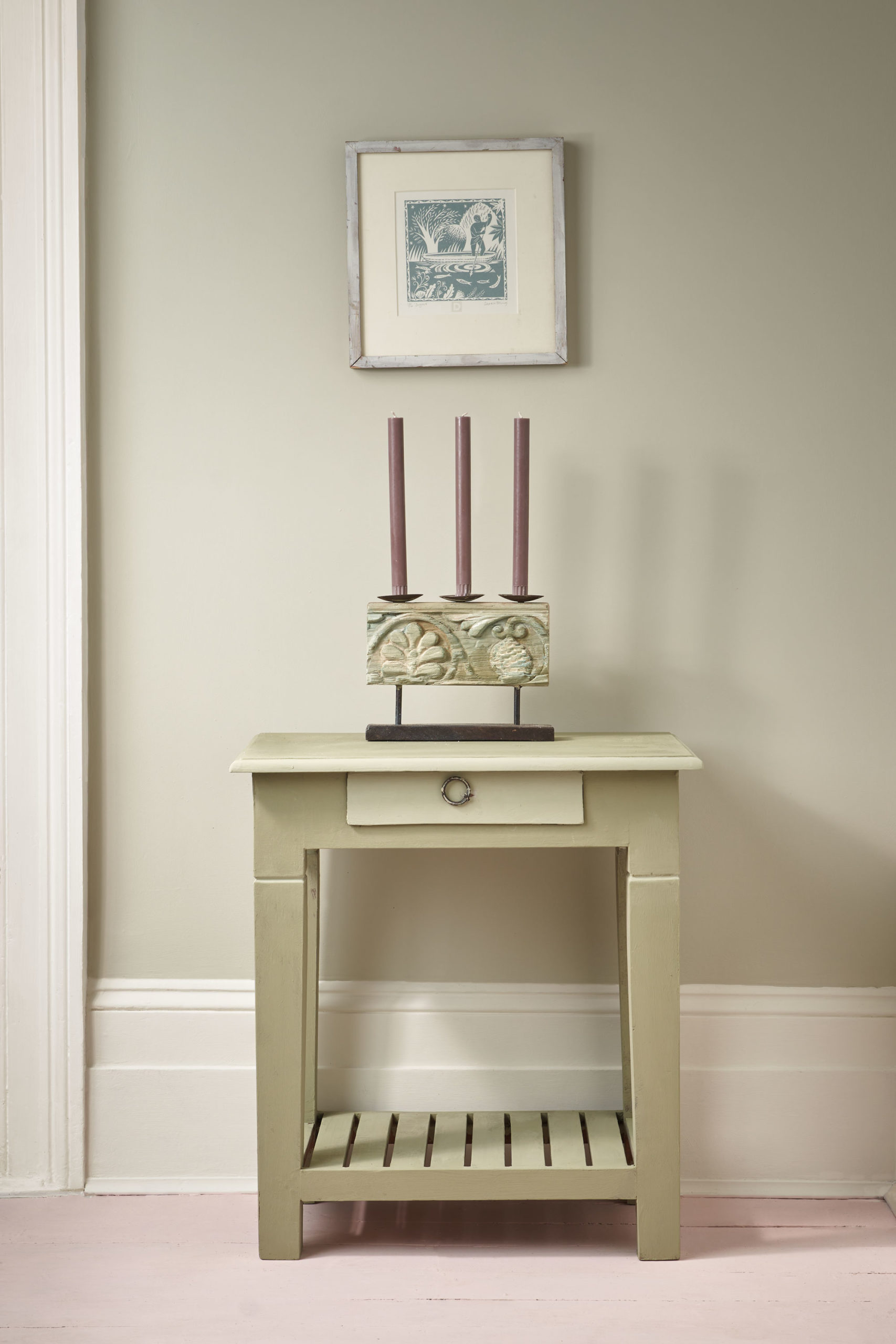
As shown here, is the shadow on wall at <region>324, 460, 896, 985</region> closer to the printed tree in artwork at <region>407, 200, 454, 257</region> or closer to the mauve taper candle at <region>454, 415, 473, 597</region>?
the mauve taper candle at <region>454, 415, 473, 597</region>

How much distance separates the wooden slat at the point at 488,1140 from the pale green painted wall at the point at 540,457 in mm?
230

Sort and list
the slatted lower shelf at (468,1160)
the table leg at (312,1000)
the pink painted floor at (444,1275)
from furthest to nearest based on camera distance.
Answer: the table leg at (312,1000) < the slatted lower shelf at (468,1160) < the pink painted floor at (444,1275)

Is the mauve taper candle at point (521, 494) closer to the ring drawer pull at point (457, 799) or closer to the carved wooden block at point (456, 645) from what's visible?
the carved wooden block at point (456, 645)

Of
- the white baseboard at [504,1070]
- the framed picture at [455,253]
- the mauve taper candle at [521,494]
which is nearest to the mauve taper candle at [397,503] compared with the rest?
the mauve taper candle at [521,494]

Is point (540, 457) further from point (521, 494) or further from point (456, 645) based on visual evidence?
point (456, 645)

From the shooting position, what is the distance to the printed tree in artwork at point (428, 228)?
5.32ft

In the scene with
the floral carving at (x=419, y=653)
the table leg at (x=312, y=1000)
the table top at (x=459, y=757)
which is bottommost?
the table leg at (x=312, y=1000)

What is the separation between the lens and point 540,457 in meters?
1.67

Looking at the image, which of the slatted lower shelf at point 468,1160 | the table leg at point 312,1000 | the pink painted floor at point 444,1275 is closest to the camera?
the pink painted floor at point 444,1275

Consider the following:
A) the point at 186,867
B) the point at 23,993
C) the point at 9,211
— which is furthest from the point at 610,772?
the point at 9,211

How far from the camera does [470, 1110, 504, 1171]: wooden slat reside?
4.72 ft

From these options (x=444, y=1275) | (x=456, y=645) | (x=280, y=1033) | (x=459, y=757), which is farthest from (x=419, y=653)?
(x=444, y=1275)

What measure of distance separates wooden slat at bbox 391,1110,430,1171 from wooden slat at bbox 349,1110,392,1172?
19 millimetres

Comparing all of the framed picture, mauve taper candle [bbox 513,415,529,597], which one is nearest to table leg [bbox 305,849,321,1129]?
mauve taper candle [bbox 513,415,529,597]
